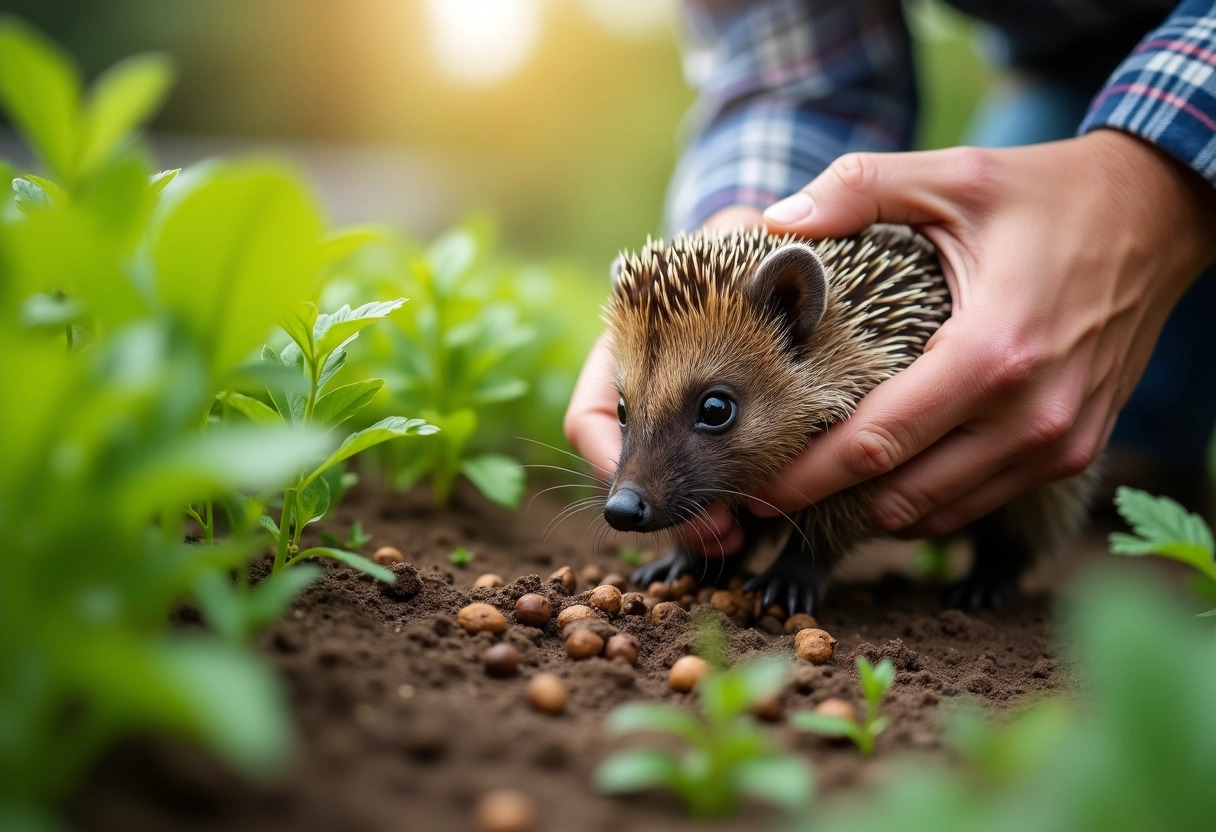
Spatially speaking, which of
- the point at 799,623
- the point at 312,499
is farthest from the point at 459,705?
the point at 799,623

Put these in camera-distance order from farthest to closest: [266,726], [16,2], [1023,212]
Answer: [16,2] < [1023,212] < [266,726]

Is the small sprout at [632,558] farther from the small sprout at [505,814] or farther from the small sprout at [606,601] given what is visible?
the small sprout at [505,814]

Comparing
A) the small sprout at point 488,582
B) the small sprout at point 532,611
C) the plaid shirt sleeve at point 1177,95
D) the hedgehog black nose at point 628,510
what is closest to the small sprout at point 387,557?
the small sprout at point 488,582

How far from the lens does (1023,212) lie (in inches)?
132

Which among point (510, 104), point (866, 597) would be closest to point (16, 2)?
point (510, 104)

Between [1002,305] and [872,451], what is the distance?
26.7 inches

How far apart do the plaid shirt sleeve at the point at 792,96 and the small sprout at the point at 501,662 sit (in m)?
3.10

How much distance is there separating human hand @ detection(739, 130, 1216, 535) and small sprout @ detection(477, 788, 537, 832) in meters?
1.98

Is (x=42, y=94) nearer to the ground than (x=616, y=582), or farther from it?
farther from it

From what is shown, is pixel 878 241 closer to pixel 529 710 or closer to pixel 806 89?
pixel 806 89

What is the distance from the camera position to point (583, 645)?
255 cm

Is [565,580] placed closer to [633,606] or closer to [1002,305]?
[633,606]

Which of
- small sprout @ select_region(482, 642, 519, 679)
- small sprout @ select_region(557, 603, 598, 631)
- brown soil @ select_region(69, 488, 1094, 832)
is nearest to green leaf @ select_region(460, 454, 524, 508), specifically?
brown soil @ select_region(69, 488, 1094, 832)

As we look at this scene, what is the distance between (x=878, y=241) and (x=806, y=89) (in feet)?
5.73
